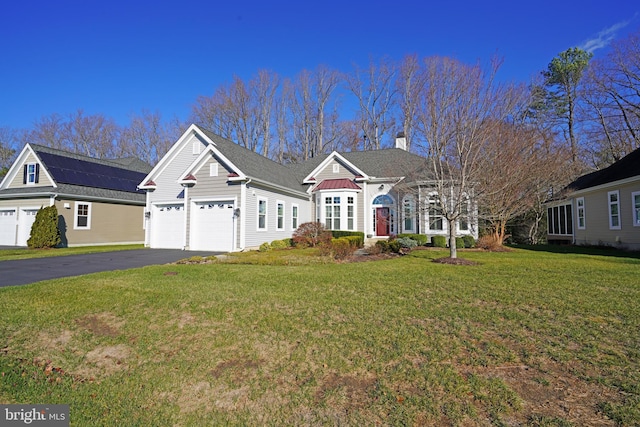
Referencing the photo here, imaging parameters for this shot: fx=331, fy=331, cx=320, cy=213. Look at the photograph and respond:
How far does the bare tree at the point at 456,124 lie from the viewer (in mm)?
10586

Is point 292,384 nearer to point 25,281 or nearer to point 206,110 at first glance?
point 25,281

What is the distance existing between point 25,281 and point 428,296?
981 cm

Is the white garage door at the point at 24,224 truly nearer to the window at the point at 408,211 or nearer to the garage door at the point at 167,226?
the garage door at the point at 167,226

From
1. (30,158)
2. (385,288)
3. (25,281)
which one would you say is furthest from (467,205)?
(30,158)

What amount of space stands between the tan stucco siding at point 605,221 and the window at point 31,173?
31.2 meters

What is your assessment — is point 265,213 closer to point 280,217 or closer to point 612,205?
point 280,217

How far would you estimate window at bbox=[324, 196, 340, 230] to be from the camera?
66.7 ft

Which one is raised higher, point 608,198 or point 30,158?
point 30,158

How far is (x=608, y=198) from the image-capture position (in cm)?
1648

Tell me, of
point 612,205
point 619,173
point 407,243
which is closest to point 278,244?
point 407,243

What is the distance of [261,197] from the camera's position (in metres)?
17.3

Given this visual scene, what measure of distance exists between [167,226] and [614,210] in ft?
75.9

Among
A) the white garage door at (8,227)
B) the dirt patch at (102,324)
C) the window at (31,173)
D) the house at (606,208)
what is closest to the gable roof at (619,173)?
the house at (606,208)

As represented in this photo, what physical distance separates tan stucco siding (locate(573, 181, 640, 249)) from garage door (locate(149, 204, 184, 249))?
21.8m
